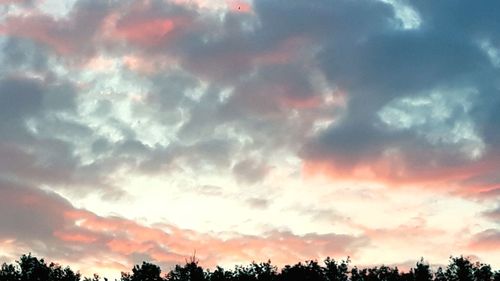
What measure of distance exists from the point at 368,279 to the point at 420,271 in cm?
1268

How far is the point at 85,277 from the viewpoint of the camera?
134m

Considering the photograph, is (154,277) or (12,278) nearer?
(12,278)

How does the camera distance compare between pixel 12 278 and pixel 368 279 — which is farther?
pixel 368 279

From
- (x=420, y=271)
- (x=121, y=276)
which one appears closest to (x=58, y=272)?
(x=121, y=276)

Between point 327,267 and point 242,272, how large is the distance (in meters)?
21.1

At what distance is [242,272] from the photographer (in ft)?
454

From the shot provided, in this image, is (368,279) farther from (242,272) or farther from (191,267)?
(191,267)

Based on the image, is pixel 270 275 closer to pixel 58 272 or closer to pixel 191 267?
pixel 191 267

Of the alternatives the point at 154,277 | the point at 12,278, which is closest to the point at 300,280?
the point at 154,277

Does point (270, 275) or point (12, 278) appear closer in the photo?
point (12, 278)

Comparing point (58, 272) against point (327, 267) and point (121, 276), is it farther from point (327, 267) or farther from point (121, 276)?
point (327, 267)

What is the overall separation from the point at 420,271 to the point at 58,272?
86894 mm

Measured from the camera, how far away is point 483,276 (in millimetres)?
133000

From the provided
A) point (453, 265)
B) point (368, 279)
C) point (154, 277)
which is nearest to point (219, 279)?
point (154, 277)
